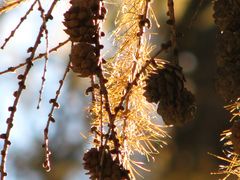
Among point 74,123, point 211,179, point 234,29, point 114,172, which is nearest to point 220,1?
point 234,29

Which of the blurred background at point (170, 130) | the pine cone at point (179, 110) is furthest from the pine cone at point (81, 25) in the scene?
the blurred background at point (170, 130)

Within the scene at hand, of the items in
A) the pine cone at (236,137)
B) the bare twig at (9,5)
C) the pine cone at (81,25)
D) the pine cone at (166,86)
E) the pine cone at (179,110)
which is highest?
the bare twig at (9,5)

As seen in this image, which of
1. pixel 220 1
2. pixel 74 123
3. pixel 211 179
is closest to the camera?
pixel 220 1

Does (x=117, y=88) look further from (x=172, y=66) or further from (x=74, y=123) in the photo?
(x=74, y=123)

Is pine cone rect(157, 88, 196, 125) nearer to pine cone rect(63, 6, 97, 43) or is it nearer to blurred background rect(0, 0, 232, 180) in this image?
pine cone rect(63, 6, 97, 43)

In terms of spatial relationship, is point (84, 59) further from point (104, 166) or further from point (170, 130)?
point (170, 130)

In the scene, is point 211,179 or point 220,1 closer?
point 220,1

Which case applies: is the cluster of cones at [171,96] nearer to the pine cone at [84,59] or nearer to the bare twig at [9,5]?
the pine cone at [84,59]
